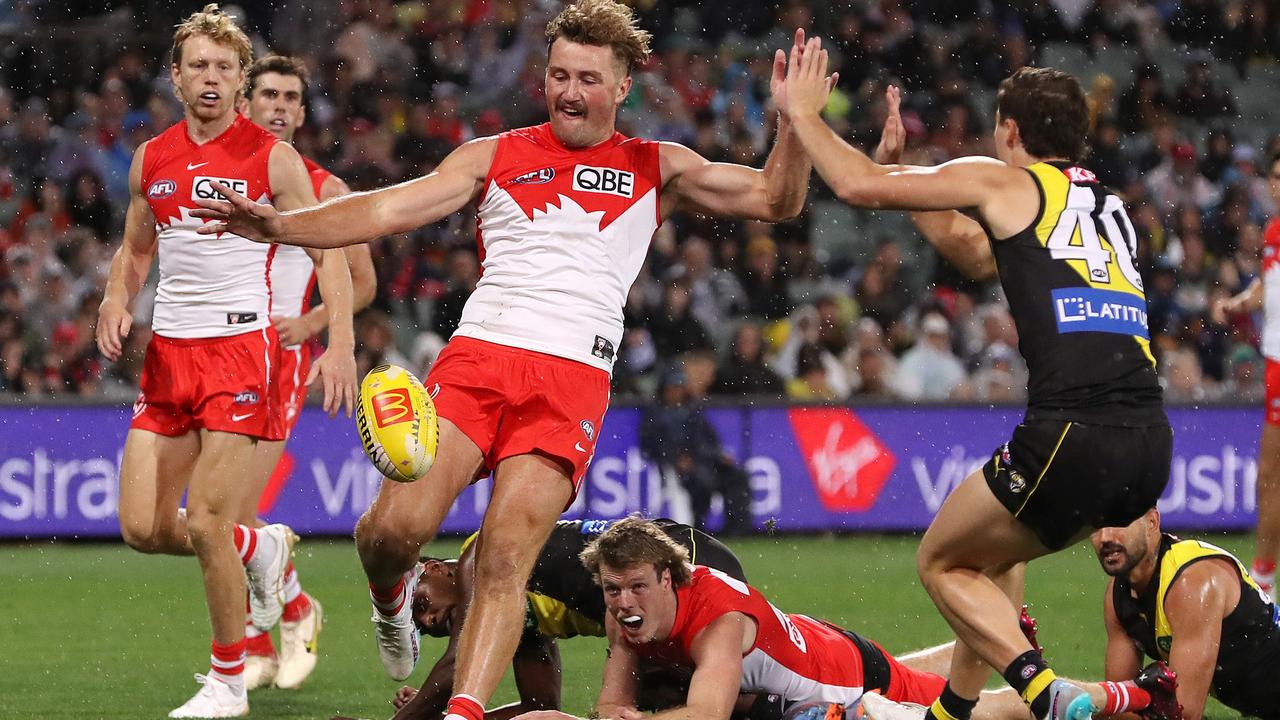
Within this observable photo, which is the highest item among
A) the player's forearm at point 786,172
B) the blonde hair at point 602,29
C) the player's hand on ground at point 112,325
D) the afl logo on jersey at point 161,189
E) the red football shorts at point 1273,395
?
the blonde hair at point 602,29

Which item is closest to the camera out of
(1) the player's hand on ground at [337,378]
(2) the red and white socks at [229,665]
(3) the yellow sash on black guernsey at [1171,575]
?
(3) the yellow sash on black guernsey at [1171,575]

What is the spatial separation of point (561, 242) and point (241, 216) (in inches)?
44.0

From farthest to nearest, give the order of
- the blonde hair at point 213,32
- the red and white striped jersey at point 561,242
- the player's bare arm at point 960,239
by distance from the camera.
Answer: the blonde hair at point 213,32, the player's bare arm at point 960,239, the red and white striped jersey at point 561,242

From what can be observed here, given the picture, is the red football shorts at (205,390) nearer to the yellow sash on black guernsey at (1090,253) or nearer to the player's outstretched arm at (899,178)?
the player's outstretched arm at (899,178)

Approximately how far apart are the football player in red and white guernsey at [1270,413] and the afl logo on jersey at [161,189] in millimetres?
5553

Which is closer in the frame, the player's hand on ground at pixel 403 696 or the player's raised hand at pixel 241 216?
the player's raised hand at pixel 241 216

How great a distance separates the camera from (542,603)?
6734 mm

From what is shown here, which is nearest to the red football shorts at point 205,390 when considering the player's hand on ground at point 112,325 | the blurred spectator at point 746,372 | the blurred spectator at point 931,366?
the player's hand on ground at point 112,325

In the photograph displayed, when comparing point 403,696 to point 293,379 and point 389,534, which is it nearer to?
point 389,534

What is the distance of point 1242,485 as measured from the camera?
14531 millimetres

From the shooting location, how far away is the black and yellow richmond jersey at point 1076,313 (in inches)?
221

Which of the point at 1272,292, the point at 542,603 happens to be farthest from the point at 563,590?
the point at 1272,292

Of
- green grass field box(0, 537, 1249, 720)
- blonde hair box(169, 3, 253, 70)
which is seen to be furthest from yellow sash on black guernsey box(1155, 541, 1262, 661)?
blonde hair box(169, 3, 253, 70)

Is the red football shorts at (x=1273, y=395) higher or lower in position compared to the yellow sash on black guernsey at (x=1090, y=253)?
lower
